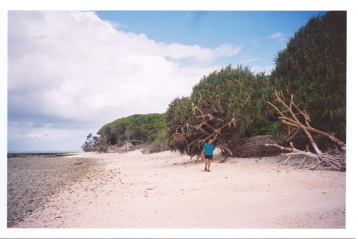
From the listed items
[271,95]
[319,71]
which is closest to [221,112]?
[271,95]

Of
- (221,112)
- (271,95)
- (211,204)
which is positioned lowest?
(211,204)

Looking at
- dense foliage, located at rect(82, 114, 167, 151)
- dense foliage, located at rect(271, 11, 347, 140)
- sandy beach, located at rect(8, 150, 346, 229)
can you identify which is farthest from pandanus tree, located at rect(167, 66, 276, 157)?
dense foliage, located at rect(82, 114, 167, 151)

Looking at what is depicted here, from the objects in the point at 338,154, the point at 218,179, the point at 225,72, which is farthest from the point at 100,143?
the point at 338,154

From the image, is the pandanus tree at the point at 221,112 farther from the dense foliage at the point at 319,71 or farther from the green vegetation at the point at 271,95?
the dense foliage at the point at 319,71

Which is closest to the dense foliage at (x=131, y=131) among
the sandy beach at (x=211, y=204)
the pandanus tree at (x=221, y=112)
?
the pandanus tree at (x=221, y=112)

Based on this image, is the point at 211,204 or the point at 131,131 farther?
the point at 131,131

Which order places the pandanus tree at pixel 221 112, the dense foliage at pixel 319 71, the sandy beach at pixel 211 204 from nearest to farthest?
1. the sandy beach at pixel 211 204
2. the dense foliage at pixel 319 71
3. the pandanus tree at pixel 221 112

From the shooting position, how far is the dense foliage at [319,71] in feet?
24.2

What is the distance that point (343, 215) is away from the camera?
15.8 ft

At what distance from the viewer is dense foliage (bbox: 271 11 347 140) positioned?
24.2 feet

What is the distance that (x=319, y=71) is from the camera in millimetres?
8336

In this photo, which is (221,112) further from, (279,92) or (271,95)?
(279,92)
